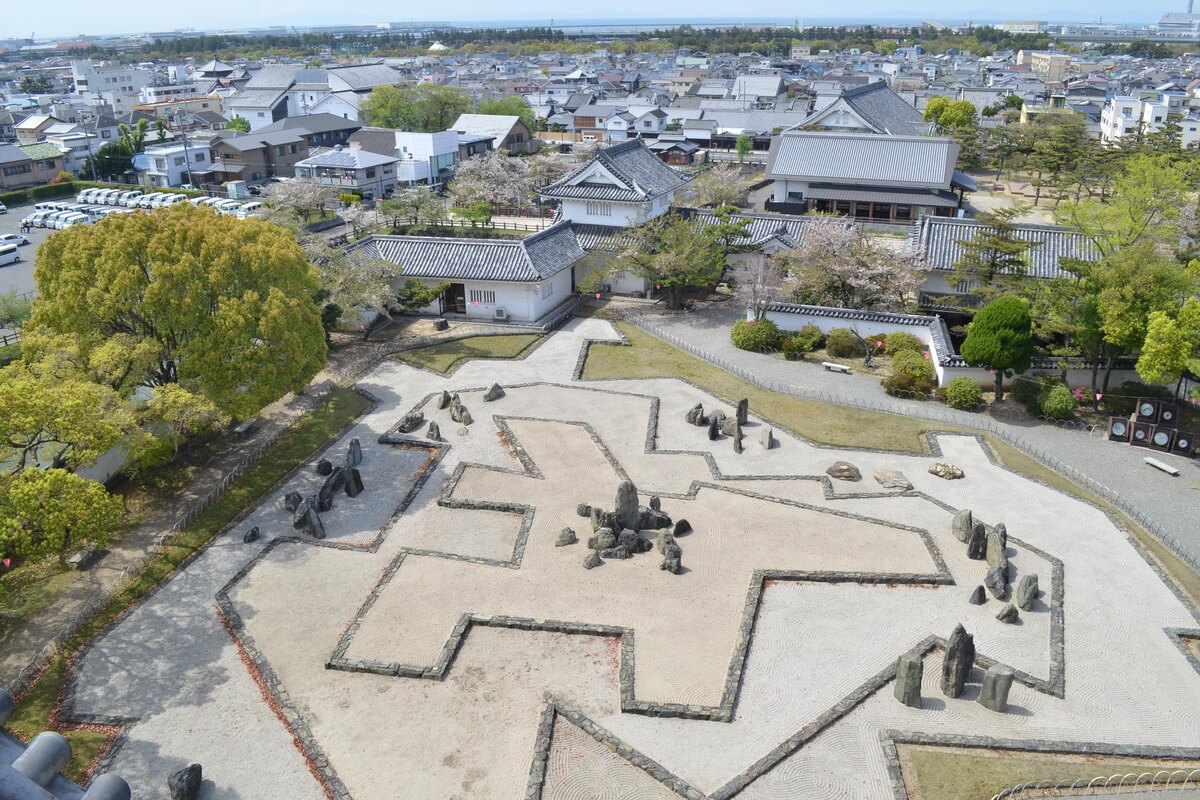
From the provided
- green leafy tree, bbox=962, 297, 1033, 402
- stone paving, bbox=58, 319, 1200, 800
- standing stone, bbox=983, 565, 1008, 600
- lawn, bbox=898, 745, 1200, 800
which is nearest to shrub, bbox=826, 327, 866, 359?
green leafy tree, bbox=962, 297, 1033, 402

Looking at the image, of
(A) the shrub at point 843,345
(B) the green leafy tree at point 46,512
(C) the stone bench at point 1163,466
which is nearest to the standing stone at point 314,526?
(B) the green leafy tree at point 46,512

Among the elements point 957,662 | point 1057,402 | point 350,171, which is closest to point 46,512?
point 957,662

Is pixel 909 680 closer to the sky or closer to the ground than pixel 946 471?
closer to the ground

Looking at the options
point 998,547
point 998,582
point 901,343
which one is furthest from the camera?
point 901,343

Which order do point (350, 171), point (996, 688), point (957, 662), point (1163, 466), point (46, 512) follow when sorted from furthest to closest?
1. point (350, 171)
2. point (1163, 466)
3. point (46, 512)
4. point (957, 662)
5. point (996, 688)

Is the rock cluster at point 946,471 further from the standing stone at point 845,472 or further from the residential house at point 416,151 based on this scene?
the residential house at point 416,151

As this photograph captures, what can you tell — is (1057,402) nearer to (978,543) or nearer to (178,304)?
(978,543)

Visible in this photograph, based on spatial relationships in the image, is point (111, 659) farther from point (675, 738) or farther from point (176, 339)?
point (675, 738)

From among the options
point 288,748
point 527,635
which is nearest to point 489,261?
point 527,635
